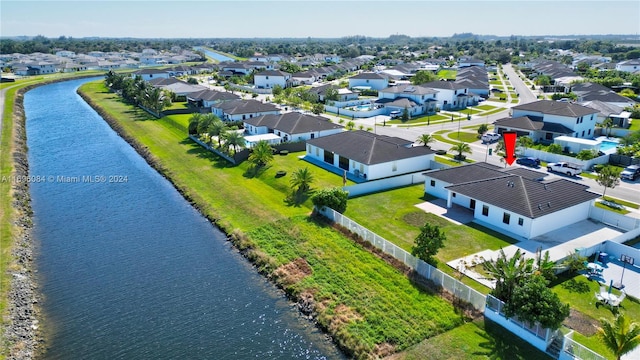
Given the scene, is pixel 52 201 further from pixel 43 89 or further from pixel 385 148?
pixel 43 89

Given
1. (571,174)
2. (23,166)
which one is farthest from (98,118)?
(571,174)

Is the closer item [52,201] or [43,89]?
[52,201]

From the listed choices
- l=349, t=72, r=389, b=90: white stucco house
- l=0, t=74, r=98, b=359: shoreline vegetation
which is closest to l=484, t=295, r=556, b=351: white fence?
l=0, t=74, r=98, b=359: shoreline vegetation

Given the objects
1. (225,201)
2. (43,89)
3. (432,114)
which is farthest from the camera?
(43,89)

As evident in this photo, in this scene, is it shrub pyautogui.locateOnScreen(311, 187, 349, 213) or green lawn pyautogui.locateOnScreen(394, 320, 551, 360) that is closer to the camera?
green lawn pyautogui.locateOnScreen(394, 320, 551, 360)

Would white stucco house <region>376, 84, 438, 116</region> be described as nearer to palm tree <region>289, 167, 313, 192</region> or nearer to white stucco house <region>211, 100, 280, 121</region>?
white stucco house <region>211, 100, 280, 121</region>

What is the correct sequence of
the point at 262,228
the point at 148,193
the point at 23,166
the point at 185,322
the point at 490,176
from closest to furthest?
1. the point at 185,322
2. the point at 262,228
3. the point at 490,176
4. the point at 148,193
5. the point at 23,166

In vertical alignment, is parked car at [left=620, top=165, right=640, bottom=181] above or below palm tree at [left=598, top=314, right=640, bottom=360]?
below
